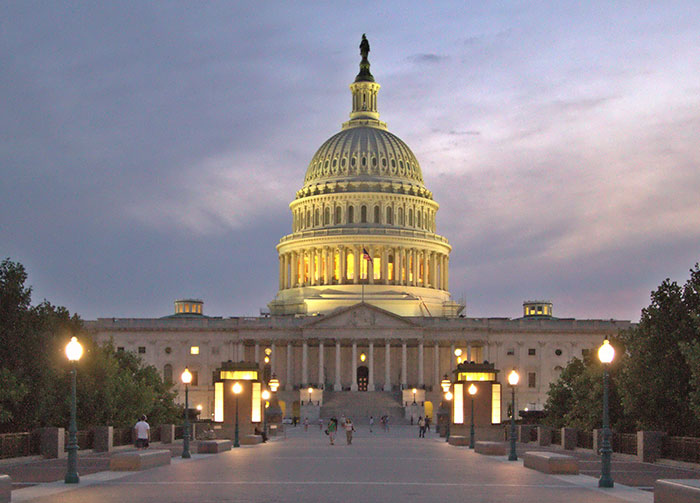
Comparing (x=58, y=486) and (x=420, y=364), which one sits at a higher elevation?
(x=420, y=364)

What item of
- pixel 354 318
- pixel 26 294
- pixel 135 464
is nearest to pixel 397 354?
pixel 354 318

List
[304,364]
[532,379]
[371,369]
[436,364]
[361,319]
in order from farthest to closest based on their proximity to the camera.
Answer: [532,379]
[361,319]
[436,364]
[304,364]
[371,369]

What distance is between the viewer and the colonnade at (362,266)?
174 meters

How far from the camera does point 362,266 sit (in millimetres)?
173500

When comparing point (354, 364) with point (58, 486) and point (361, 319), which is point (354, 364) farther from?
point (58, 486)

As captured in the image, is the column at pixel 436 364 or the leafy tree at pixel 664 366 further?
the column at pixel 436 364

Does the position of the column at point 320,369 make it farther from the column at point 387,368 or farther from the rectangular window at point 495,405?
the rectangular window at point 495,405

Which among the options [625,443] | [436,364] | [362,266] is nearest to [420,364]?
[436,364]

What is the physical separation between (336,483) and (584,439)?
30162 mm

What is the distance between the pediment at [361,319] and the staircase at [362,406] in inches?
507

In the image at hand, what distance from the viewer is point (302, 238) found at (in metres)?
177

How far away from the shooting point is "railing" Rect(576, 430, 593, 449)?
59406mm

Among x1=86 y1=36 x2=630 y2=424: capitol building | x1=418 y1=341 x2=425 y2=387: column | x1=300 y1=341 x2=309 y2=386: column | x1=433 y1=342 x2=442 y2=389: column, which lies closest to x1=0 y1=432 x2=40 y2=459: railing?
x1=86 y1=36 x2=630 y2=424: capitol building

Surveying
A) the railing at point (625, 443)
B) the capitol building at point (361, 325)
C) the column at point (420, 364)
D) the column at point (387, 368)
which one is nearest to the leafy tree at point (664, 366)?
the railing at point (625, 443)
